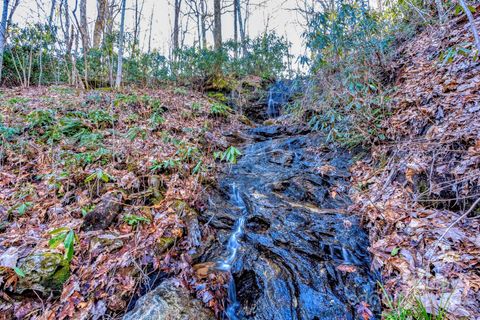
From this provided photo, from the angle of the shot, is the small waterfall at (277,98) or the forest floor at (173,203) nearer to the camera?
the forest floor at (173,203)

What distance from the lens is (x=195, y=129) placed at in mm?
6570

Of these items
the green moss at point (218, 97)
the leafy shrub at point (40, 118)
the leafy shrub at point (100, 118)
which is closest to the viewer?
the leafy shrub at point (40, 118)

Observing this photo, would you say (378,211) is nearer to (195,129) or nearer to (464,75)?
(464,75)

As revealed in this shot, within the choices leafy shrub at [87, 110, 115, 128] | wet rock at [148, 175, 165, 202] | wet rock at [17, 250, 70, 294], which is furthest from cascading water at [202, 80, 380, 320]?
leafy shrub at [87, 110, 115, 128]

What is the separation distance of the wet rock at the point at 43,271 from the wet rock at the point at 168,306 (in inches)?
35.5

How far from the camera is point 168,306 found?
2.15 meters

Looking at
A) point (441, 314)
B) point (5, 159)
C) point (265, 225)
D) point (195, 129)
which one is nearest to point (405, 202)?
point (441, 314)

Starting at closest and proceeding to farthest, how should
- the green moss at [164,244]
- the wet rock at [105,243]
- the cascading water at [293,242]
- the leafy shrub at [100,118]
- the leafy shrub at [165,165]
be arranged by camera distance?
1. the cascading water at [293,242]
2. the wet rock at [105,243]
3. the green moss at [164,244]
4. the leafy shrub at [165,165]
5. the leafy shrub at [100,118]

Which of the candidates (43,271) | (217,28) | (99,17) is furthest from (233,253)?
(99,17)

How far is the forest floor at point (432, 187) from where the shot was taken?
205 centimetres

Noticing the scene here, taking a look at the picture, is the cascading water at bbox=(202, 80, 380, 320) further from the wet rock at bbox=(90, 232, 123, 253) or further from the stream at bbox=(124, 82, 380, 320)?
the wet rock at bbox=(90, 232, 123, 253)

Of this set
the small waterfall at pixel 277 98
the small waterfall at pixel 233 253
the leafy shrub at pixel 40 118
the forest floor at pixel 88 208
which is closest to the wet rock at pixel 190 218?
the forest floor at pixel 88 208

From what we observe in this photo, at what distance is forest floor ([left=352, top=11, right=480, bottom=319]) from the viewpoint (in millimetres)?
2047

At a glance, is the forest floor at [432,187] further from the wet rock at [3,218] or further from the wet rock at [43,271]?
the wet rock at [3,218]
